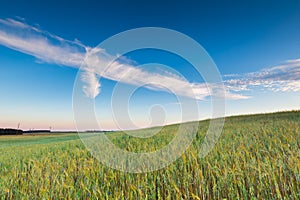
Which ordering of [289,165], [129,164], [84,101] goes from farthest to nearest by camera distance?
[84,101] < [129,164] < [289,165]

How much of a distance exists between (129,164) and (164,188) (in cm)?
174

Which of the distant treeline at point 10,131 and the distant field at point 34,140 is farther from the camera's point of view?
the distant treeline at point 10,131

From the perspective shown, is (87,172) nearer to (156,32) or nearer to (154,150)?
Answer: (154,150)

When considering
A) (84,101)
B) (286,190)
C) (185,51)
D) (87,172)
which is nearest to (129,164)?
(87,172)

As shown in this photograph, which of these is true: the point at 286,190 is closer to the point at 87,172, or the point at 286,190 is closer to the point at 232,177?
the point at 232,177

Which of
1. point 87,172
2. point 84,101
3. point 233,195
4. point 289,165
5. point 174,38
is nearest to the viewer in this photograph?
point 233,195

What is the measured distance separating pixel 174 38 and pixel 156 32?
682 mm

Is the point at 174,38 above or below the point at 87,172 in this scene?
above

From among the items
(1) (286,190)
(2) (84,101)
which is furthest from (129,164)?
(1) (286,190)

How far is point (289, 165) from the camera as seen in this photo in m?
4.30

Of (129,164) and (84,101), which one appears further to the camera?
(84,101)

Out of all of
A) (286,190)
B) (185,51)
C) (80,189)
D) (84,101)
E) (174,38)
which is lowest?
(80,189)

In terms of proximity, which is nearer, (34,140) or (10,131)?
(34,140)

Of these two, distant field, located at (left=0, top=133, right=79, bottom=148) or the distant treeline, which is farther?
the distant treeline
